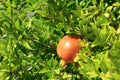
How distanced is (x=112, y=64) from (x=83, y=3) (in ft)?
2.11

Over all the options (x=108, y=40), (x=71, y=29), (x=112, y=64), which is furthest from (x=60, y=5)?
(x=112, y=64)

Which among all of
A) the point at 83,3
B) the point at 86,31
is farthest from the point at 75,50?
the point at 83,3

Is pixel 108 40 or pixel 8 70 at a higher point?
pixel 108 40

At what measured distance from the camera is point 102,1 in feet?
5.52

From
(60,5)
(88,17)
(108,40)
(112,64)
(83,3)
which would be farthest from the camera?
(83,3)

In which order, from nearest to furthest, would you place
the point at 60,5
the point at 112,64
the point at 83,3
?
1. the point at 112,64
2. the point at 60,5
3. the point at 83,3

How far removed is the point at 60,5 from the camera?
1775mm

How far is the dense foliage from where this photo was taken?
1.61 m

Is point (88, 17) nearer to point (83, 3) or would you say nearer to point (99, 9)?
point (99, 9)

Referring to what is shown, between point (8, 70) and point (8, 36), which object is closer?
point (8, 70)

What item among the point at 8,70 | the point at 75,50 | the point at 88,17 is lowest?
the point at 8,70

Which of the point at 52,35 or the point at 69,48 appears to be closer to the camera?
the point at 69,48

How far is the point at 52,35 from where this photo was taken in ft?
6.19

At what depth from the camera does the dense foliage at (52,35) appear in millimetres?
1608
